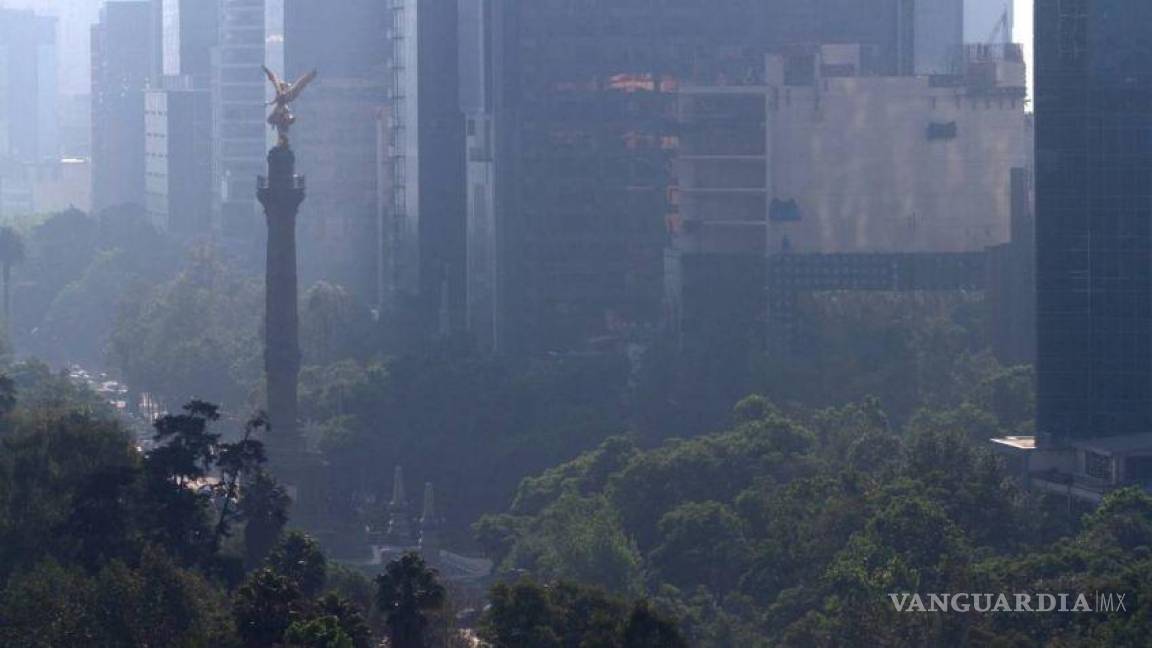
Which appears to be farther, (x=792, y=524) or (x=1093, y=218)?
(x=1093, y=218)

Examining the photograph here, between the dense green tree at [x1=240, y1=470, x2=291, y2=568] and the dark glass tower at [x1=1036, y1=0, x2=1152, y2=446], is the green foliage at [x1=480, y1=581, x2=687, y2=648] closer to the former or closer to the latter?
the dense green tree at [x1=240, y1=470, x2=291, y2=568]

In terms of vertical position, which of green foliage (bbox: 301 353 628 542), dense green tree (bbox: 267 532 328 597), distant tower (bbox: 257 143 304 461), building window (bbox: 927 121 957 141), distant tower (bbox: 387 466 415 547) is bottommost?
distant tower (bbox: 387 466 415 547)

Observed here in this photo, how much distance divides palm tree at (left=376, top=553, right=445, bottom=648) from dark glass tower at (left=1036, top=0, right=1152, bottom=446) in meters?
44.6

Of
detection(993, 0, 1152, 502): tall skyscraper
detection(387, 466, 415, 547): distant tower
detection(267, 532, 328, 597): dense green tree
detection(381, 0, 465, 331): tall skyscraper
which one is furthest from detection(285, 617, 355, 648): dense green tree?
detection(381, 0, 465, 331): tall skyscraper

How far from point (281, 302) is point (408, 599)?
55.9 meters

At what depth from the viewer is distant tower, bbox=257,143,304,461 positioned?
120250 mm

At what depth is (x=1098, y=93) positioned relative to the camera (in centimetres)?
10669

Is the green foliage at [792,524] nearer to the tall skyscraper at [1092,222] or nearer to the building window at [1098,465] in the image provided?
the building window at [1098,465]

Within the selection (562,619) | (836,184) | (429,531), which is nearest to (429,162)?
(836,184)

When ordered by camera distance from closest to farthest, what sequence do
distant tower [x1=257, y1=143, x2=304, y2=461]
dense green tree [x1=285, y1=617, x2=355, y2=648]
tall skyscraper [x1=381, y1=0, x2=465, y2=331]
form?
dense green tree [x1=285, y1=617, x2=355, y2=648] < distant tower [x1=257, y1=143, x2=304, y2=461] < tall skyscraper [x1=381, y1=0, x2=465, y2=331]

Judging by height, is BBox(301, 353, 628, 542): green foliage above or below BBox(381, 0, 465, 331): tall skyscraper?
below

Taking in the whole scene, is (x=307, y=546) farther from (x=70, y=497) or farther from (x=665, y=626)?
(x=665, y=626)

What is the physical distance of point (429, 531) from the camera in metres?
112

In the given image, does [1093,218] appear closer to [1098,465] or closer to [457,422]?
[1098,465]
